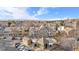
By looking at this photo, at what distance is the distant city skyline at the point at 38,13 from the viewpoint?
1322 mm

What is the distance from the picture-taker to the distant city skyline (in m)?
1.32

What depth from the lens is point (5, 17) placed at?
4.34ft

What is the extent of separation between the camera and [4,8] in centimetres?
133

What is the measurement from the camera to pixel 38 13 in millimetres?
1323

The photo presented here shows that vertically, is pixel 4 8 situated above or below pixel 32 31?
above

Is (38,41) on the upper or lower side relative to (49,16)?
lower

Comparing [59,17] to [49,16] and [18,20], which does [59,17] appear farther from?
[18,20]

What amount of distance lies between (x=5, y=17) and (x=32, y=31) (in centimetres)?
28
